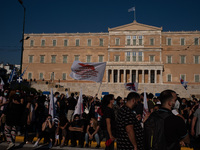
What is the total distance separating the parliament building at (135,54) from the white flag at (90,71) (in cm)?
2911

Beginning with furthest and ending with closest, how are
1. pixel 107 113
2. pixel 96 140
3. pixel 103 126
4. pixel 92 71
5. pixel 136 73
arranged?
pixel 136 73 < pixel 92 71 < pixel 96 140 < pixel 103 126 < pixel 107 113

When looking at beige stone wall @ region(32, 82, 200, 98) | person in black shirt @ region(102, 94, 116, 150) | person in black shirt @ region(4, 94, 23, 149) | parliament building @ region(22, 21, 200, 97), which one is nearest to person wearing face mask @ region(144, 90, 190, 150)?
person in black shirt @ region(102, 94, 116, 150)

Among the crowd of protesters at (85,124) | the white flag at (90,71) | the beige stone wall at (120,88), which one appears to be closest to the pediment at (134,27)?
the beige stone wall at (120,88)

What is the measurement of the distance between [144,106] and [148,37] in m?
35.4

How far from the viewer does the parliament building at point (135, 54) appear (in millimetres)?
39844

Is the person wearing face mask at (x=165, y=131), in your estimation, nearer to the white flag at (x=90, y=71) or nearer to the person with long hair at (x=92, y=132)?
the person with long hair at (x=92, y=132)

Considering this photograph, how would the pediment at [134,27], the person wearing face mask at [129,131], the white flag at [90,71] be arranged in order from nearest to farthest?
the person wearing face mask at [129,131] → the white flag at [90,71] → the pediment at [134,27]

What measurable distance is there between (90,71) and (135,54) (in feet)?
109

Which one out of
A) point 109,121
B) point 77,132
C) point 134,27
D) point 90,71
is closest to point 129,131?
point 109,121

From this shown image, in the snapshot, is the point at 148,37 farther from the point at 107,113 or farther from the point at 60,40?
the point at 107,113

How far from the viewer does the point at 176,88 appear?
32.7 meters

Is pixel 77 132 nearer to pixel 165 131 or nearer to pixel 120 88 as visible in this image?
pixel 165 131

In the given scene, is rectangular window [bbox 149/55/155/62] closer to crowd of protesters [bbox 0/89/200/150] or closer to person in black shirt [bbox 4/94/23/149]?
→ crowd of protesters [bbox 0/89/200/150]

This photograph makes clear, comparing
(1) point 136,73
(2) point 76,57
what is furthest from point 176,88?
(2) point 76,57
